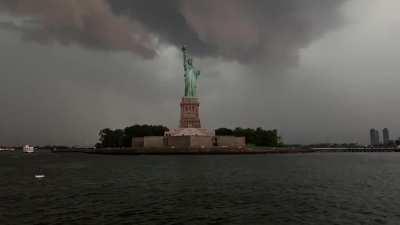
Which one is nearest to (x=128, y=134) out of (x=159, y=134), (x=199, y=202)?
(x=159, y=134)

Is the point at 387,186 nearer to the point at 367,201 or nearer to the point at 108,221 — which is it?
the point at 367,201

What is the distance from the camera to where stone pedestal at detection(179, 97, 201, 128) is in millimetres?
117169

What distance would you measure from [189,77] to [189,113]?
1110 cm

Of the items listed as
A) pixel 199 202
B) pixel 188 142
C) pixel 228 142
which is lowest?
pixel 199 202

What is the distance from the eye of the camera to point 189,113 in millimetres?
117625

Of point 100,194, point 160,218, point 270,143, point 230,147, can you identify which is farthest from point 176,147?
point 160,218

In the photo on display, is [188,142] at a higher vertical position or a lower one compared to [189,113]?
lower

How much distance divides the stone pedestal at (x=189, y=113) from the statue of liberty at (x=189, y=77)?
2.50 metres

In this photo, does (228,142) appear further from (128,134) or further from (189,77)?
(128,134)

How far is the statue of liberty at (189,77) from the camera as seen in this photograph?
120 meters

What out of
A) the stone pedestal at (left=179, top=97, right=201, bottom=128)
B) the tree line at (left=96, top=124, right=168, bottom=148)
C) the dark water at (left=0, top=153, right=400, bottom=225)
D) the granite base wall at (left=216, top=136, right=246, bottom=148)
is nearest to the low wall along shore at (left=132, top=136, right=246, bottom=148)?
the granite base wall at (left=216, top=136, right=246, bottom=148)

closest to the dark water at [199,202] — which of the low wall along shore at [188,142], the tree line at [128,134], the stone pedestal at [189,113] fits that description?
the low wall along shore at [188,142]

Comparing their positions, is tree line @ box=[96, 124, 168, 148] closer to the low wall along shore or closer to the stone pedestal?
the low wall along shore

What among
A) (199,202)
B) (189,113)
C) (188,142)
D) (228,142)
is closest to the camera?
(199,202)
